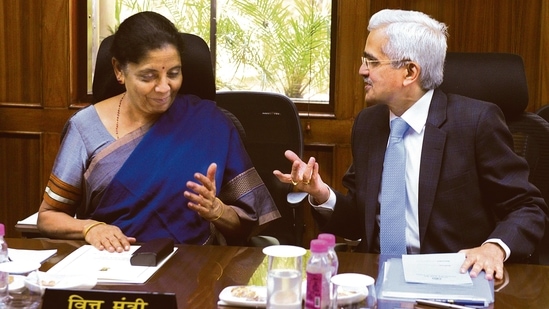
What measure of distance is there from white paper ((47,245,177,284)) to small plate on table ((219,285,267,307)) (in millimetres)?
Result: 225

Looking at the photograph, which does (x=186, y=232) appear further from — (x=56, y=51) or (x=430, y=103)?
(x=56, y=51)

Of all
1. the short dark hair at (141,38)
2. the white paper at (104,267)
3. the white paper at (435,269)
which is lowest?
the white paper at (104,267)

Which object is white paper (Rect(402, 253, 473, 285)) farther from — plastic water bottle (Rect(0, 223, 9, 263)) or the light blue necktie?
plastic water bottle (Rect(0, 223, 9, 263))

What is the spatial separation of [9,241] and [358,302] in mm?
1047

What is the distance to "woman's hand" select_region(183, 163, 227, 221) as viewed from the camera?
6.97 ft

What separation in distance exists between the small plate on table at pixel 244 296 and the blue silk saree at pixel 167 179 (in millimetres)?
665

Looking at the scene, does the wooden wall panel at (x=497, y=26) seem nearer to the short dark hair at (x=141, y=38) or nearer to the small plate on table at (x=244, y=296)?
the short dark hair at (x=141, y=38)

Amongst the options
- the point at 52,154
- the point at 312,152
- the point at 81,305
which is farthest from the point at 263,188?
the point at 52,154

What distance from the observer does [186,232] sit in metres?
2.32

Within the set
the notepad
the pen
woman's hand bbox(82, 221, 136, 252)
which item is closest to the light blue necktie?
the notepad

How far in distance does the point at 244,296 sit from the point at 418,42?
103 cm

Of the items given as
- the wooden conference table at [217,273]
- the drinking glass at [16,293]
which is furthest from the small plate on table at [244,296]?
the drinking glass at [16,293]

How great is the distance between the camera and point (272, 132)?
3154 mm

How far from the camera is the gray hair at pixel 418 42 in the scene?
2287 mm
